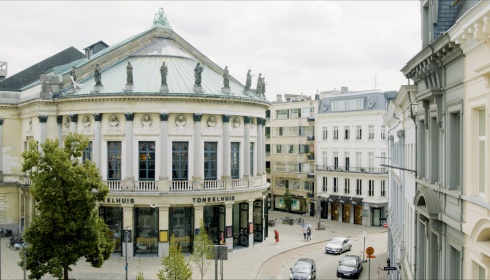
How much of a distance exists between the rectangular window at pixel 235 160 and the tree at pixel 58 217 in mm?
20730

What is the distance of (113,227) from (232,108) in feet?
49.5

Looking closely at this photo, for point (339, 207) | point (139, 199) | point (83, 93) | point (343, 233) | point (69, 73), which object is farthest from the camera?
point (339, 207)

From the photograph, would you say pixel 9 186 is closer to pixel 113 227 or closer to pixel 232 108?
pixel 113 227

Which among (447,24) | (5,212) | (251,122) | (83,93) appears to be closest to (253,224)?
(251,122)

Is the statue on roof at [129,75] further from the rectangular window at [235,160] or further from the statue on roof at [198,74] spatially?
the rectangular window at [235,160]

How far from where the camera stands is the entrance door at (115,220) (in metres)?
44.6

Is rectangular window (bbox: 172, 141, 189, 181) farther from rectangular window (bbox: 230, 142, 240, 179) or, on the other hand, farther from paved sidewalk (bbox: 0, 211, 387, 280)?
paved sidewalk (bbox: 0, 211, 387, 280)

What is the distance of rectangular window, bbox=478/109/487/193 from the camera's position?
11.1 metres

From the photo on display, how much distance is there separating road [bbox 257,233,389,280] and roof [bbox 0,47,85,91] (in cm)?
3662

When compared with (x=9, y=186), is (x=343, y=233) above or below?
below

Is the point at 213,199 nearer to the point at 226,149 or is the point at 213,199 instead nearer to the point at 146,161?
the point at 226,149

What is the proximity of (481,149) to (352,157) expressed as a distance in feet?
180

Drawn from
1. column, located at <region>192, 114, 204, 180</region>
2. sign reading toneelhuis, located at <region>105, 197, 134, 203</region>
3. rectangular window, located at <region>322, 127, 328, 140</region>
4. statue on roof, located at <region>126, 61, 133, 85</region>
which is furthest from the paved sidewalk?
rectangular window, located at <region>322, 127, 328, 140</region>

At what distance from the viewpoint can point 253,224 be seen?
165 ft
